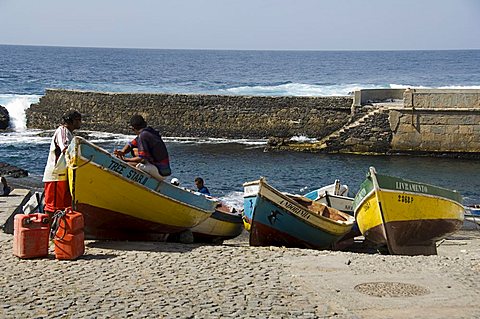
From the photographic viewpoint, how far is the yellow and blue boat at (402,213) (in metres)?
12.8

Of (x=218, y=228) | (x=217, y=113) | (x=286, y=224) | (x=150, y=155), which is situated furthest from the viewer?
(x=217, y=113)

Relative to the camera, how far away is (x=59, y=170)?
34.6ft

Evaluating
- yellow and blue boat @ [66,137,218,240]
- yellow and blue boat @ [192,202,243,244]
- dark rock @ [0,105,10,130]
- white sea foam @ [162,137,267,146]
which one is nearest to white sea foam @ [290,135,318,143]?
white sea foam @ [162,137,267,146]

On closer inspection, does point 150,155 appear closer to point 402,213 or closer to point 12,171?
point 402,213

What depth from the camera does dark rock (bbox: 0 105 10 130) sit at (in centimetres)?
3785

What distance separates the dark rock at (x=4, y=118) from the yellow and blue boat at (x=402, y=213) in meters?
27.3

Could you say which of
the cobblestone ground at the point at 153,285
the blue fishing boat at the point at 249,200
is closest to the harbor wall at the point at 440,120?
the blue fishing boat at the point at 249,200

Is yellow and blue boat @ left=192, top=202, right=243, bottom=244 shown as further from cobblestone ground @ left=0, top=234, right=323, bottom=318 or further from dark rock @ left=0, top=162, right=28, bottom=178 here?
dark rock @ left=0, top=162, right=28, bottom=178

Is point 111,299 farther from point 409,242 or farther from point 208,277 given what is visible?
point 409,242

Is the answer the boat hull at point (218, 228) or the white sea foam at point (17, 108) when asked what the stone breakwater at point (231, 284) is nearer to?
the boat hull at point (218, 228)

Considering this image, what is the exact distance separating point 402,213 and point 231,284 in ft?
16.5

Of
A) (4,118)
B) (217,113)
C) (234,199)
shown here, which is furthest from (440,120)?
(4,118)

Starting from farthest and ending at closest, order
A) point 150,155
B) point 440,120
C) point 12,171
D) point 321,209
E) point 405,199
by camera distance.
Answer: point 440,120 → point 12,171 → point 321,209 → point 405,199 → point 150,155

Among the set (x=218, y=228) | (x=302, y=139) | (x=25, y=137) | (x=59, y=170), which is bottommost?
(x=25, y=137)
